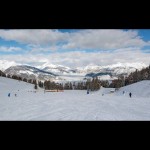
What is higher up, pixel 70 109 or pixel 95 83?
pixel 95 83

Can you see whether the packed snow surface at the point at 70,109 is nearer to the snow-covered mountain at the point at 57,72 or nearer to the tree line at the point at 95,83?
the snow-covered mountain at the point at 57,72

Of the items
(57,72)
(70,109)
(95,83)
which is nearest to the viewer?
(70,109)

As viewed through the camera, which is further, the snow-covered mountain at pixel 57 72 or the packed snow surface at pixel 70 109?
the snow-covered mountain at pixel 57 72

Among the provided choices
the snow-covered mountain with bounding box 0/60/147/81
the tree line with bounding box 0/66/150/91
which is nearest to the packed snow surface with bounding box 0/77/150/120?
the snow-covered mountain with bounding box 0/60/147/81

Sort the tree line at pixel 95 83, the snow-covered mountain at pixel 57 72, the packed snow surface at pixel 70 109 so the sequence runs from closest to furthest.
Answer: the packed snow surface at pixel 70 109 < the snow-covered mountain at pixel 57 72 < the tree line at pixel 95 83

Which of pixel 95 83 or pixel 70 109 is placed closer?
pixel 70 109

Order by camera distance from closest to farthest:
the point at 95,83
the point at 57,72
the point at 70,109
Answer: the point at 70,109 → the point at 57,72 → the point at 95,83

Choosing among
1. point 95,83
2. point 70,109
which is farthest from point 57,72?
point 70,109

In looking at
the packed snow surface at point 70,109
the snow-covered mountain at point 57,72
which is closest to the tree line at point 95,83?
the snow-covered mountain at point 57,72

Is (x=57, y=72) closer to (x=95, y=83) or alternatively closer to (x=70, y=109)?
(x=95, y=83)

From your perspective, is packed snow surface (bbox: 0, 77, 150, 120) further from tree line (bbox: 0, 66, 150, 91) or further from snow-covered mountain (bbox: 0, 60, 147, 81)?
tree line (bbox: 0, 66, 150, 91)
